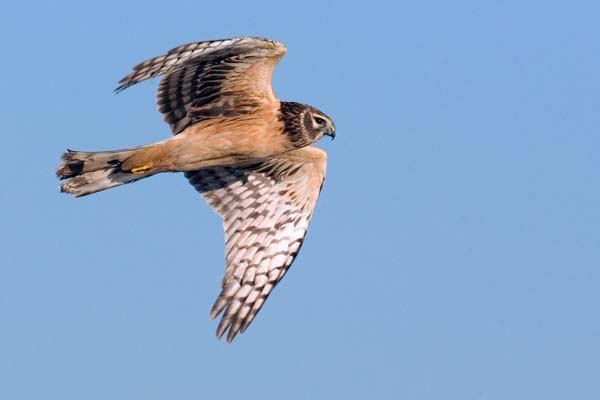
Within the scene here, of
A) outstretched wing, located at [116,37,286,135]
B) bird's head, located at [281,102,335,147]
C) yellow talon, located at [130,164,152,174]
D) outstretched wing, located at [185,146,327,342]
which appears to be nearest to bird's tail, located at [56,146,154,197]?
yellow talon, located at [130,164,152,174]

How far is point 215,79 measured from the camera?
1503 centimetres

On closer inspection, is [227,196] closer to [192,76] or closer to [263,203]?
[263,203]

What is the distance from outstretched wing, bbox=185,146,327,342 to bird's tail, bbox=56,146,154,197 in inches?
57.4

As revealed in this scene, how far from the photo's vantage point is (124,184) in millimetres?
14961

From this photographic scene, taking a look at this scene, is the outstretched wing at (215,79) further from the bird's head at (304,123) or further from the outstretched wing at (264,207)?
the outstretched wing at (264,207)

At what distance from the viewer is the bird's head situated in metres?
14.9

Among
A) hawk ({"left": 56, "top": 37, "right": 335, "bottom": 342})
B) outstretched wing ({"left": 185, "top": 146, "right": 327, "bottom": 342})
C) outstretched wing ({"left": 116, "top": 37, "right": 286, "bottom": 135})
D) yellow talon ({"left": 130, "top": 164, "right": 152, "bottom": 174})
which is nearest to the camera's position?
outstretched wing ({"left": 116, "top": 37, "right": 286, "bottom": 135})

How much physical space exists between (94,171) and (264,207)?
2265mm

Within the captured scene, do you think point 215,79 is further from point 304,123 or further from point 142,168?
point 142,168

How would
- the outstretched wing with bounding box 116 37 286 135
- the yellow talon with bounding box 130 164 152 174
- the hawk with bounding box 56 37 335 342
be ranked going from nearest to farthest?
the outstretched wing with bounding box 116 37 286 135
the hawk with bounding box 56 37 335 342
the yellow talon with bounding box 130 164 152 174

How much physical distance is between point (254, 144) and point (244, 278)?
1699 mm

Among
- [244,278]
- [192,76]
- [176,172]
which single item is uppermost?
[192,76]

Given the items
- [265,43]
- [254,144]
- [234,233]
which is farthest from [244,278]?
[265,43]

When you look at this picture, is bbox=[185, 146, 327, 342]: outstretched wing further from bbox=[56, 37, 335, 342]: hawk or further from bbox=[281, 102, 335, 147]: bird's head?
bbox=[281, 102, 335, 147]: bird's head
